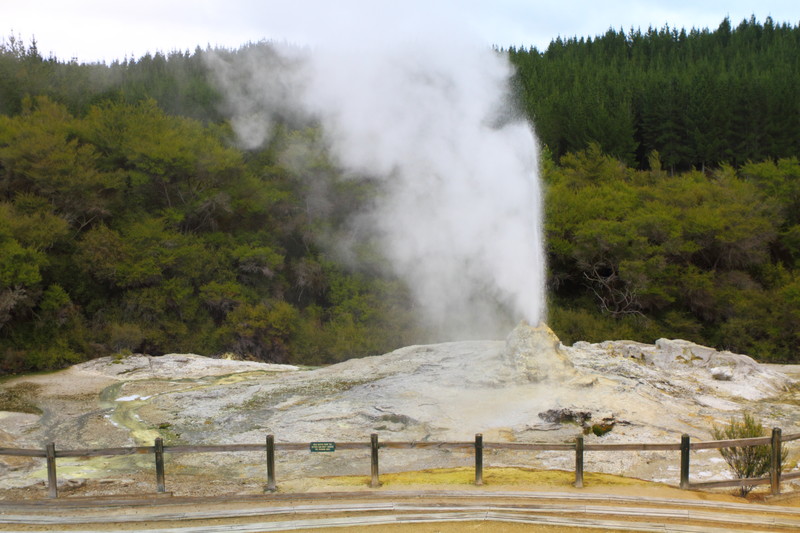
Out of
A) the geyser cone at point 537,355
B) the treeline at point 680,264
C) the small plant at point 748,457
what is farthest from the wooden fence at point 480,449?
the treeline at point 680,264

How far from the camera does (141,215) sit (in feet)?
74.5

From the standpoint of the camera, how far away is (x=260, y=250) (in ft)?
74.8

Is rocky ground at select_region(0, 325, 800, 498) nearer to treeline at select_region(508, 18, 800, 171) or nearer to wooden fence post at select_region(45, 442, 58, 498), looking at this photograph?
wooden fence post at select_region(45, 442, 58, 498)

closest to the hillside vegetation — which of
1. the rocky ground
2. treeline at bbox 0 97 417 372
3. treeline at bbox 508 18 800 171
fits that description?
treeline at bbox 0 97 417 372

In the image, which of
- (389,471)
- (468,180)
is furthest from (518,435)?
(468,180)

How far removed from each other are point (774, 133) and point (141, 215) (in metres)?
26.8

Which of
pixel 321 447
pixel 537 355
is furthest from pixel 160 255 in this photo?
pixel 321 447

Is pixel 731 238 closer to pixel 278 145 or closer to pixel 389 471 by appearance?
pixel 278 145

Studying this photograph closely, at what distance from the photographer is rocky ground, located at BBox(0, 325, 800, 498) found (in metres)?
8.73

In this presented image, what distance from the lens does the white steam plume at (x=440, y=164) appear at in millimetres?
17052

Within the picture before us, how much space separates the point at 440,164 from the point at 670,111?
762 inches

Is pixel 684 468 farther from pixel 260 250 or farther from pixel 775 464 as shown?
pixel 260 250

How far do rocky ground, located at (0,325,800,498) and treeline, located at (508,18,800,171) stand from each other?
1948 cm

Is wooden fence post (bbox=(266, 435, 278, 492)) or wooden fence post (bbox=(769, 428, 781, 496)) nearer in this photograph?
wooden fence post (bbox=(769, 428, 781, 496))
